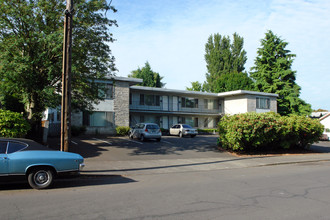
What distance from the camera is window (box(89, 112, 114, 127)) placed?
91.9ft

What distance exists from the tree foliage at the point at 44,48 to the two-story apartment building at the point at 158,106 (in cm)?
862

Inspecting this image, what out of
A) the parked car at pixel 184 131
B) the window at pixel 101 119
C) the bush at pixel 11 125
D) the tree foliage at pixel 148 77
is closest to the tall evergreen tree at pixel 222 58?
the tree foliage at pixel 148 77

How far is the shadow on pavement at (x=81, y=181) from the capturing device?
8219mm

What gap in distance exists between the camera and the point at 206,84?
63000mm

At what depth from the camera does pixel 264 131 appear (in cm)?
1888

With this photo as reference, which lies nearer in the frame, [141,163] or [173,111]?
[141,163]

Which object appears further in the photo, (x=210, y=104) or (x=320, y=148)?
(x=210, y=104)

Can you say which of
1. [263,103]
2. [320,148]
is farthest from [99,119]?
[263,103]

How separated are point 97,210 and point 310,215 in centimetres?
440

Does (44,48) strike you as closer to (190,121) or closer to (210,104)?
(190,121)

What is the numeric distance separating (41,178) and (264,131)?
15031 millimetres

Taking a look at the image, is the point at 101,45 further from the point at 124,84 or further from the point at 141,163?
the point at 124,84

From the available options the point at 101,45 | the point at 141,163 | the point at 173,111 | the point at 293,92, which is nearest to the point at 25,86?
the point at 101,45

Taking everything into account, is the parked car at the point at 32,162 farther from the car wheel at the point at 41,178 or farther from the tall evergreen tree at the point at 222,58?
the tall evergreen tree at the point at 222,58
